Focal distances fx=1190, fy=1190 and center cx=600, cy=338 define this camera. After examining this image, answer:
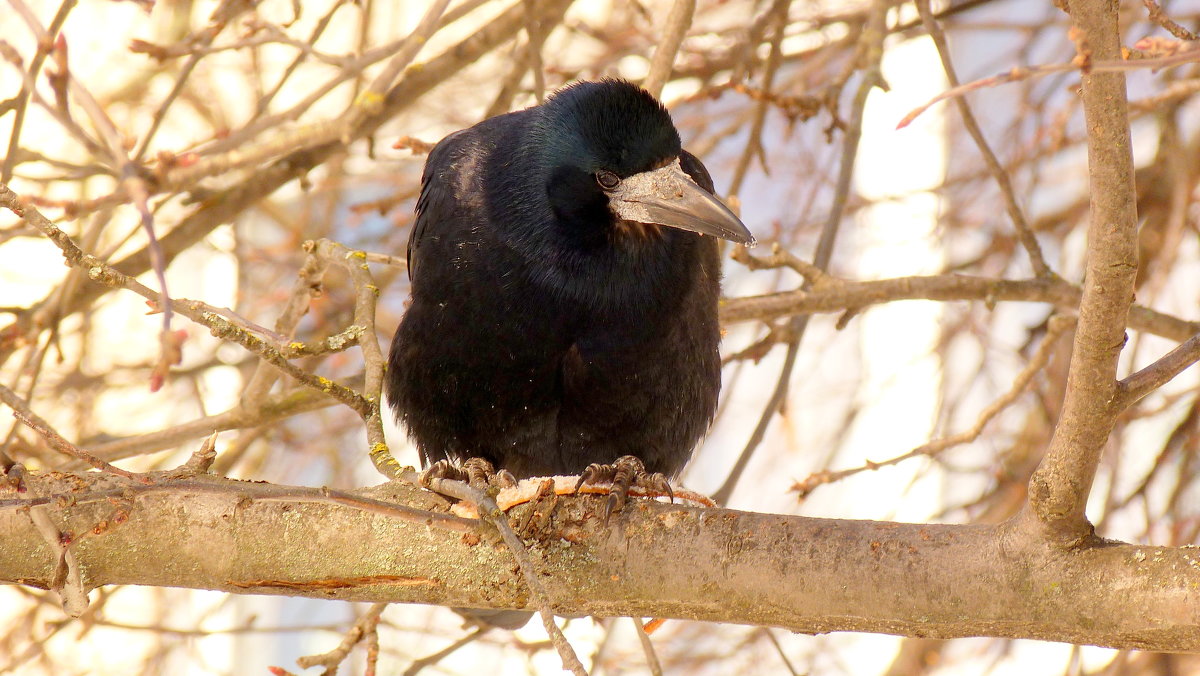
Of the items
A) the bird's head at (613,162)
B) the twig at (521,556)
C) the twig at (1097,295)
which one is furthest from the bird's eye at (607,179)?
the twig at (1097,295)

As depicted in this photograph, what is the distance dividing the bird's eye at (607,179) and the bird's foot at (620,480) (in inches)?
27.8

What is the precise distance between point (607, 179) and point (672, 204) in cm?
20

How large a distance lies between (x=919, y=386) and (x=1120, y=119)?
4.75m

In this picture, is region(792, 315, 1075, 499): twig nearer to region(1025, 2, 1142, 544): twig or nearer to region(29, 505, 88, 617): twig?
region(1025, 2, 1142, 544): twig

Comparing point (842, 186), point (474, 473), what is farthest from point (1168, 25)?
point (842, 186)

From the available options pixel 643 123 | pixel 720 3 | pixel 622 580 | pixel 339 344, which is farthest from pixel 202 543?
pixel 720 3

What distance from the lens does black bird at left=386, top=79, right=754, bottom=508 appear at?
2.95m

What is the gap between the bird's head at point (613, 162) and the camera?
2.93m

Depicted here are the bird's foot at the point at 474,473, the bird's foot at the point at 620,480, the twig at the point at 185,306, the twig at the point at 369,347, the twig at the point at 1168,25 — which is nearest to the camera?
the twig at the point at 1168,25

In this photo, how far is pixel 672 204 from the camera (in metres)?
2.87

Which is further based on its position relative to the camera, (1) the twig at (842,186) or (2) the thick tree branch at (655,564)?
(1) the twig at (842,186)

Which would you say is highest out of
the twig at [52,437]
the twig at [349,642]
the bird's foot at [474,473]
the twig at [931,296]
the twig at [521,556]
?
the twig at [931,296]

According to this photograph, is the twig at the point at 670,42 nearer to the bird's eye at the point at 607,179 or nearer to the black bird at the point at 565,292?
the black bird at the point at 565,292

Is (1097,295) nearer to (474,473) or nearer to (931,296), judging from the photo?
(474,473)
